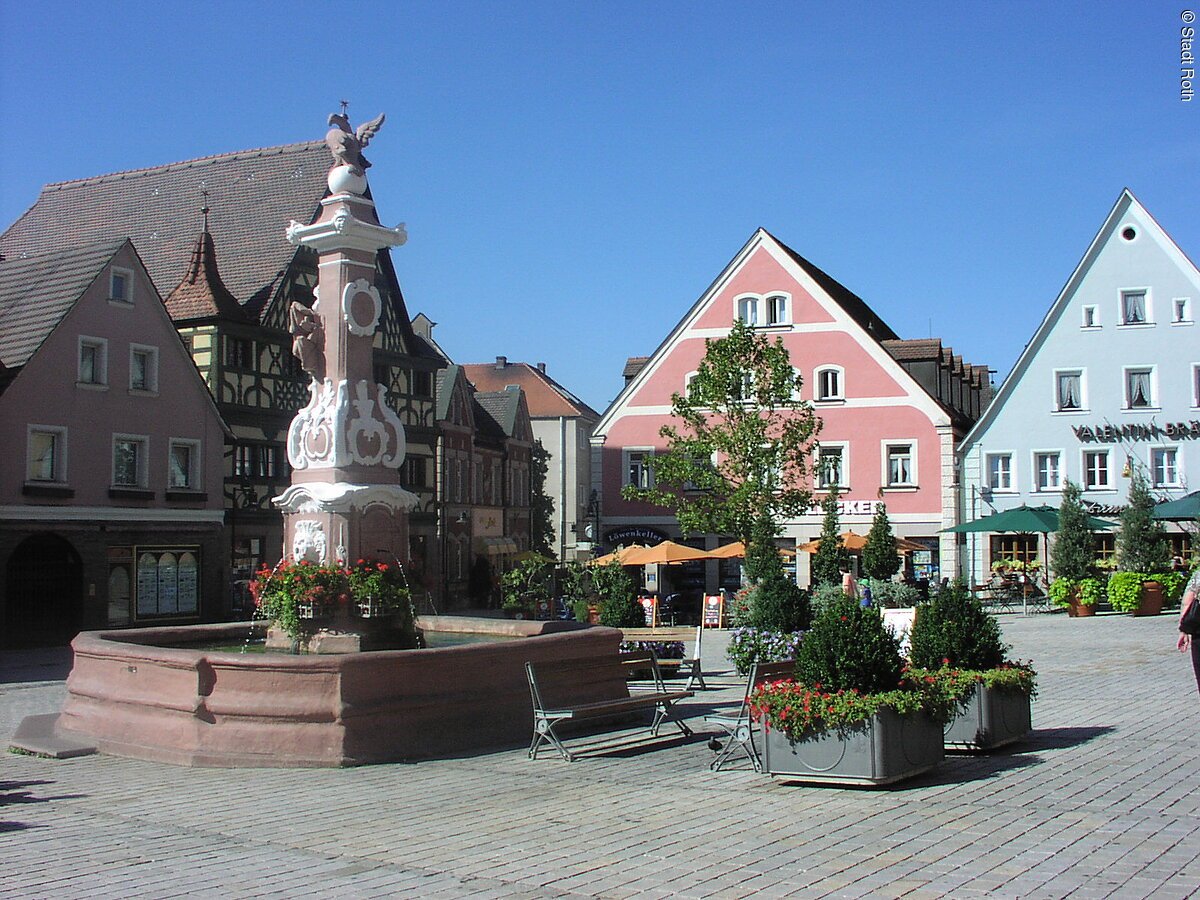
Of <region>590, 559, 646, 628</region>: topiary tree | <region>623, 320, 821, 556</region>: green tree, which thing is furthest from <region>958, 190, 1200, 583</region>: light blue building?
<region>590, 559, 646, 628</region>: topiary tree

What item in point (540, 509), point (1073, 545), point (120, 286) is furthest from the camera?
point (540, 509)

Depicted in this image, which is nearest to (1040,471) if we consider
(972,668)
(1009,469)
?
(1009,469)

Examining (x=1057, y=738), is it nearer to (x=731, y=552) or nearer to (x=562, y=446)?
(x=731, y=552)

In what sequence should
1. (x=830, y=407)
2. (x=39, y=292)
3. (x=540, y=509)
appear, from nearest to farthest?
(x=39, y=292) → (x=830, y=407) → (x=540, y=509)

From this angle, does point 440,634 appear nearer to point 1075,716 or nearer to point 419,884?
point 1075,716

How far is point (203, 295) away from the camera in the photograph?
1534 inches

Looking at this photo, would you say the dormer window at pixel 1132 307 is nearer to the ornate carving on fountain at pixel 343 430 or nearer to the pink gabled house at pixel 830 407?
the pink gabled house at pixel 830 407

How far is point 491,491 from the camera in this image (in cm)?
5534

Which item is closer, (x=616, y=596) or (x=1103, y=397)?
(x=616, y=596)

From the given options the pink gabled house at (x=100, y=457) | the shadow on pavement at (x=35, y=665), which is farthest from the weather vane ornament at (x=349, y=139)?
the pink gabled house at (x=100, y=457)

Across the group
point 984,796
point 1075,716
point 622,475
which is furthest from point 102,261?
point 984,796

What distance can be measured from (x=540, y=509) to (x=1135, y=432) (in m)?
30.4

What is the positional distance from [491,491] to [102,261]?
24.0 metres

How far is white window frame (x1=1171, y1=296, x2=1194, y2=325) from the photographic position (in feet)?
130
